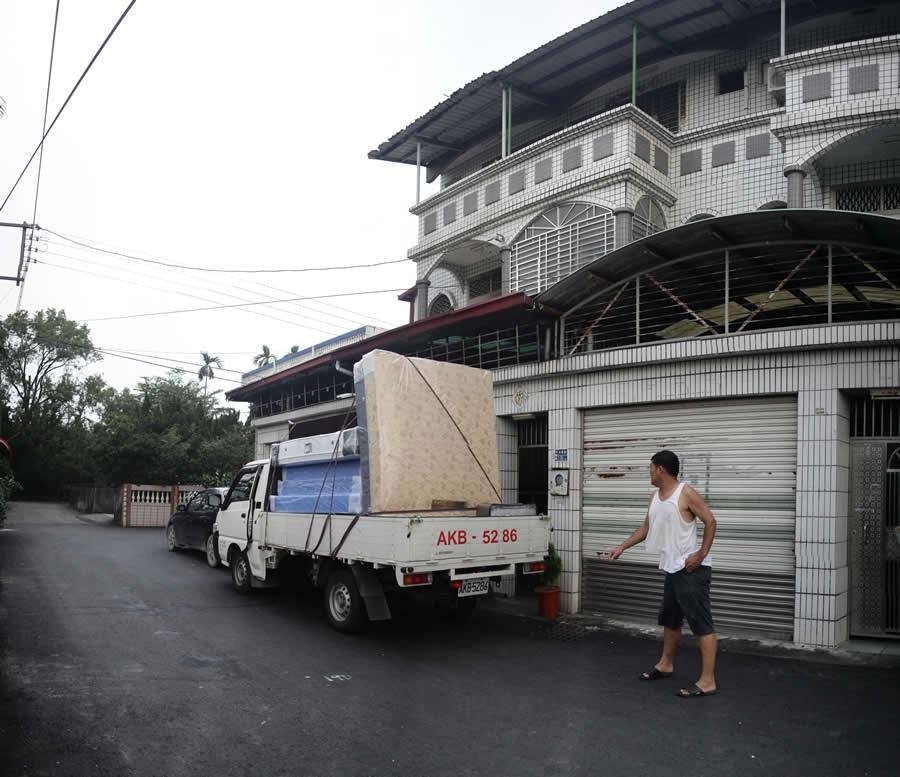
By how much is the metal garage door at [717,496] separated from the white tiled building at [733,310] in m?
0.03

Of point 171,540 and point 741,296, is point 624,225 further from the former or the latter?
point 171,540

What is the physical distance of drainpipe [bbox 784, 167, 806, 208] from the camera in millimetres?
13454

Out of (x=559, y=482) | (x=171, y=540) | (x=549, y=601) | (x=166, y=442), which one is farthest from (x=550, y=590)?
(x=166, y=442)

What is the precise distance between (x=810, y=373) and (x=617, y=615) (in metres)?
3.97

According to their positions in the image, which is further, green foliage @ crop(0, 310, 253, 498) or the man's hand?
green foliage @ crop(0, 310, 253, 498)

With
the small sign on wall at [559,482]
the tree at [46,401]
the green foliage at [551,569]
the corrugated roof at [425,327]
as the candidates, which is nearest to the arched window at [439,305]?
the corrugated roof at [425,327]

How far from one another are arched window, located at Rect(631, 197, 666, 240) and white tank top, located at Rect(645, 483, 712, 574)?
31.1ft

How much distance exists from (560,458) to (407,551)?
12.6 ft

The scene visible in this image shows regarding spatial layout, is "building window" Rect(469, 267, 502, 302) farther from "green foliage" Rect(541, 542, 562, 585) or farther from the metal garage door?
"green foliage" Rect(541, 542, 562, 585)

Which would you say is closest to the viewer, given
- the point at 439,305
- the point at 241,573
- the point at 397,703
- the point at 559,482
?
the point at 397,703

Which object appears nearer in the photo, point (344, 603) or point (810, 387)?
point (810, 387)

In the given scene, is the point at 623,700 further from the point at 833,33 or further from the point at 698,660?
the point at 833,33

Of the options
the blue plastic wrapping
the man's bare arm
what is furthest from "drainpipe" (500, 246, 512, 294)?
the man's bare arm

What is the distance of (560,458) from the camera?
10.6 m
